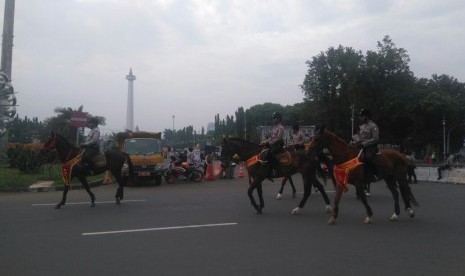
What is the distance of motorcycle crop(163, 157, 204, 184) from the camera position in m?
22.1

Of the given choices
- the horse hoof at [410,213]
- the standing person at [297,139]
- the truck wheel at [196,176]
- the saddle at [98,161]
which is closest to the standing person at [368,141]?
the horse hoof at [410,213]

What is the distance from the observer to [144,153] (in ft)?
68.2

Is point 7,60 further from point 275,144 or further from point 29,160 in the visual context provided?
point 275,144

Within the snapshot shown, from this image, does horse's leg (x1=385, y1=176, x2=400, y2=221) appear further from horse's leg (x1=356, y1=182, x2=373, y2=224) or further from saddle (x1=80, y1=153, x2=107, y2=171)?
saddle (x1=80, y1=153, x2=107, y2=171)

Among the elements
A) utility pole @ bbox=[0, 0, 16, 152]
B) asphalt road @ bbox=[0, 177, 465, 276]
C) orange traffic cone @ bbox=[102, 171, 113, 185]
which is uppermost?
utility pole @ bbox=[0, 0, 16, 152]

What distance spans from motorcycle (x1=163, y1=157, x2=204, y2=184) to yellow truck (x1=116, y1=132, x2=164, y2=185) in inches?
43.2

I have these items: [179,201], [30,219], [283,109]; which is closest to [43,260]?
[30,219]

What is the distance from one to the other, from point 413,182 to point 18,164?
20.1 meters

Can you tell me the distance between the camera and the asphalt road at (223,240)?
629 centimetres

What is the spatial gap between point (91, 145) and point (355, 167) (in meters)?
7.58

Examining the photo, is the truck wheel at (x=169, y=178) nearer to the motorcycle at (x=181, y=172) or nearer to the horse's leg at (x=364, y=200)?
the motorcycle at (x=181, y=172)

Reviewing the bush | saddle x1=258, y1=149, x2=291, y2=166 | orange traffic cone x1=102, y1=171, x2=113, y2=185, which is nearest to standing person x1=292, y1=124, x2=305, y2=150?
saddle x1=258, y1=149, x2=291, y2=166

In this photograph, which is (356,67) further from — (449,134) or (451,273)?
(451,273)

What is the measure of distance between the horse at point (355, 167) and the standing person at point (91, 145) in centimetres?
647
